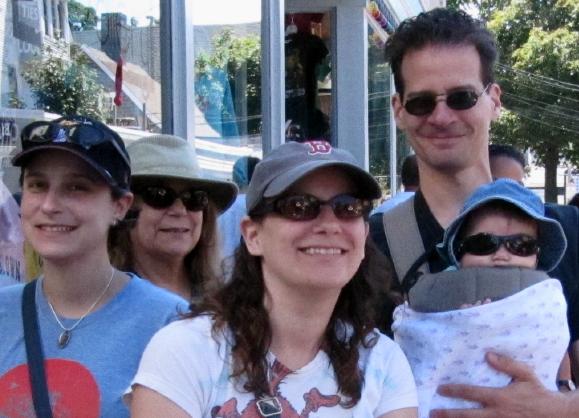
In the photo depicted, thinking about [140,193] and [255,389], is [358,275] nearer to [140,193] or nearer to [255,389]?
[255,389]

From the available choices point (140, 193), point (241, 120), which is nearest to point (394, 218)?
point (140, 193)

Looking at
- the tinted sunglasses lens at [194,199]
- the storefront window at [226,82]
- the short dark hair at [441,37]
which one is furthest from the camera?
the storefront window at [226,82]

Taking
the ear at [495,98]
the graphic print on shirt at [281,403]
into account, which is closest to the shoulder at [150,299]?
the graphic print on shirt at [281,403]

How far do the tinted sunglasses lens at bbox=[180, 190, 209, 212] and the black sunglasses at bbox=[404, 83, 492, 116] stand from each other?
1.16 m

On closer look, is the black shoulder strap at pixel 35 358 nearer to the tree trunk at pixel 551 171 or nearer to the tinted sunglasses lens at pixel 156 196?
the tinted sunglasses lens at pixel 156 196

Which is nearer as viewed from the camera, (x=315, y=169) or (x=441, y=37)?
(x=315, y=169)

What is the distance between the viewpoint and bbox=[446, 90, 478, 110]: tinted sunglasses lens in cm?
285

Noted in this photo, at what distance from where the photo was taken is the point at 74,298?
2658 mm

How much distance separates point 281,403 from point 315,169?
55 centimetres

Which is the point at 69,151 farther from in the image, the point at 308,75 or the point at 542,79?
the point at 542,79

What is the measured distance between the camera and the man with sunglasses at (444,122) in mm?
2822

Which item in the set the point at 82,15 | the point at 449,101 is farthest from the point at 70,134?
the point at 82,15

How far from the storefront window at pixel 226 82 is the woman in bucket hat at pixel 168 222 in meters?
2.16

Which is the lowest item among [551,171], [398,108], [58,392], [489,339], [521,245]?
[551,171]
